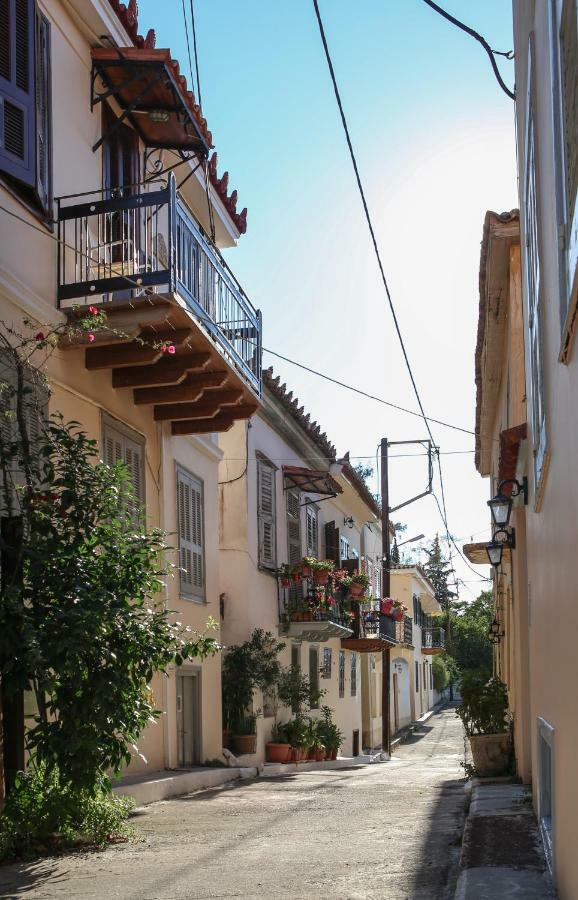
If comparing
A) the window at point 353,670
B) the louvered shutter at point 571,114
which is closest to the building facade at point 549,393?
the louvered shutter at point 571,114

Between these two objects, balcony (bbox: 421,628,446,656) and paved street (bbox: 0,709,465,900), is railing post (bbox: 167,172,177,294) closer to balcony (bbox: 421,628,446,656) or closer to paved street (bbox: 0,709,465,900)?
paved street (bbox: 0,709,465,900)

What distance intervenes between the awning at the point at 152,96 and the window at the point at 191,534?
447 cm

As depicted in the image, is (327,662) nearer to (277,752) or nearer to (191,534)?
(277,752)

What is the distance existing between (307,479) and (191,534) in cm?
769

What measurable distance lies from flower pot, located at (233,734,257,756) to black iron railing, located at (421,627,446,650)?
40223 millimetres

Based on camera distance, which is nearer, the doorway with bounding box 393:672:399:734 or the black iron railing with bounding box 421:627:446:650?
the doorway with bounding box 393:672:399:734

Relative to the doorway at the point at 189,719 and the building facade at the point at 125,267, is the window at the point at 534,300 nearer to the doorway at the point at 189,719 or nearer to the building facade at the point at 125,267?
the building facade at the point at 125,267

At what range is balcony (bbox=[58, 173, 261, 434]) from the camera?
11570mm

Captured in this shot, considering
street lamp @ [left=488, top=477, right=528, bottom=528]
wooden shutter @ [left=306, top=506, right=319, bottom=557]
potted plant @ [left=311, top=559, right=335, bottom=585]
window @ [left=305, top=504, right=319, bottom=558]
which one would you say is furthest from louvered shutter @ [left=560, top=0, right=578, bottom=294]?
wooden shutter @ [left=306, top=506, right=319, bottom=557]

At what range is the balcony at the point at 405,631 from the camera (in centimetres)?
4416

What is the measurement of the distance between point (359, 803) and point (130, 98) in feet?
27.6

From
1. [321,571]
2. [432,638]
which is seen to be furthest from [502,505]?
[432,638]

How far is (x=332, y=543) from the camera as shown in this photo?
28.0m

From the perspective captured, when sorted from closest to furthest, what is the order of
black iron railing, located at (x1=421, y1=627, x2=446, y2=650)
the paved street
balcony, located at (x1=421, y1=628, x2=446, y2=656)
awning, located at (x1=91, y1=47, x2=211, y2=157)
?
1. the paved street
2. awning, located at (x1=91, y1=47, x2=211, y2=157)
3. balcony, located at (x1=421, y1=628, x2=446, y2=656)
4. black iron railing, located at (x1=421, y1=627, x2=446, y2=650)
